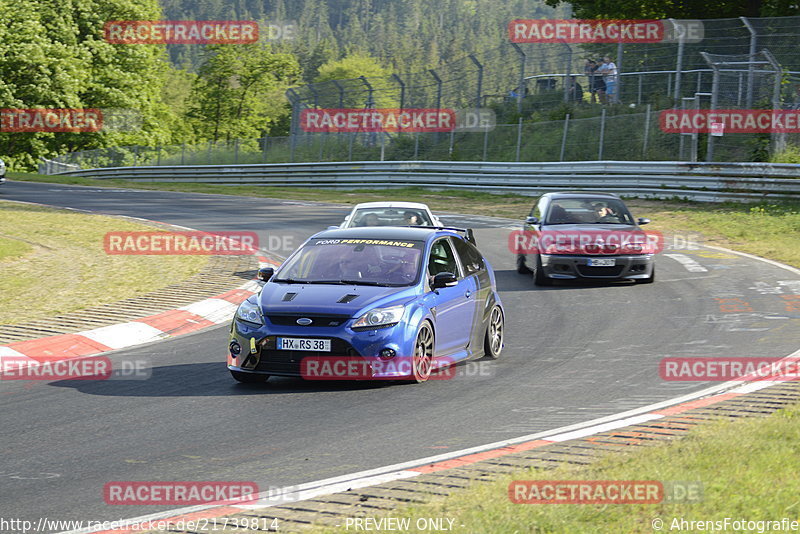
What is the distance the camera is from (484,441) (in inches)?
286

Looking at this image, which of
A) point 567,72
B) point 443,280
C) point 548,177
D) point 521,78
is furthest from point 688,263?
point 521,78

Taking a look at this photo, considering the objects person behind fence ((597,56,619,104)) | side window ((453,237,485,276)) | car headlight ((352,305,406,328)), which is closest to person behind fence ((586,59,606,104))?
person behind fence ((597,56,619,104))

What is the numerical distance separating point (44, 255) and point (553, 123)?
72.3 ft

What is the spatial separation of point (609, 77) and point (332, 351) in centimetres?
2995

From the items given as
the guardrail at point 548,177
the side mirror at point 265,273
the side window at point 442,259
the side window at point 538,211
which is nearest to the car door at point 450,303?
the side window at point 442,259

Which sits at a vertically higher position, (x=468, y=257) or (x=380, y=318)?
(x=468, y=257)

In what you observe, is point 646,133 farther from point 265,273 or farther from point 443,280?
point 265,273

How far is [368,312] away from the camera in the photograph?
9.15 meters

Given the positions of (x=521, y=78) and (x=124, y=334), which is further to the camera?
(x=521, y=78)

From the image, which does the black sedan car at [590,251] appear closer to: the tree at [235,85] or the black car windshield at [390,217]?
the black car windshield at [390,217]

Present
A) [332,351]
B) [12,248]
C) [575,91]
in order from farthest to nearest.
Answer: [575,91] → [12,248] → [332,351]

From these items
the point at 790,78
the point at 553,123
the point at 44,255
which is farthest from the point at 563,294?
the point at 553,123

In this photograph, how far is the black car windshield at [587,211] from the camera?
17.6m

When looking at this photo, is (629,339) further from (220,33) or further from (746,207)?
(220,33)
